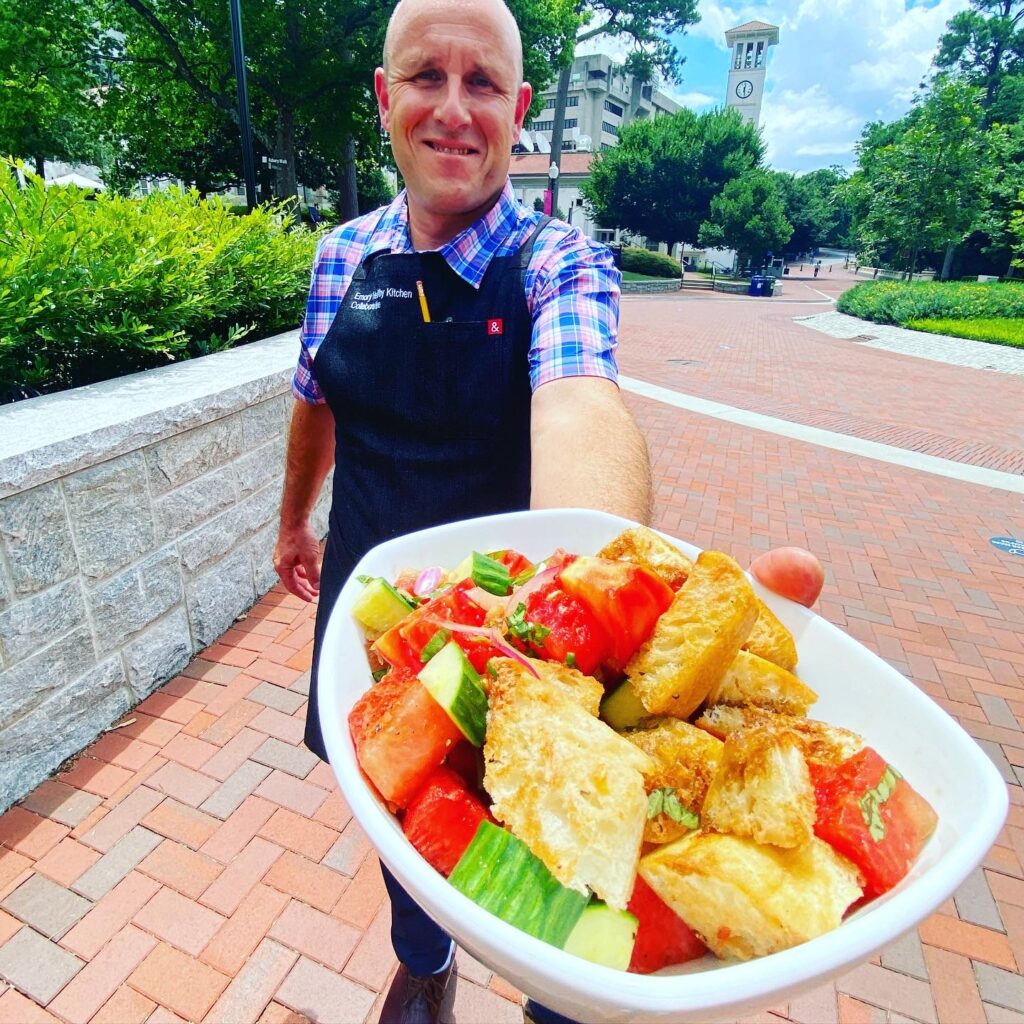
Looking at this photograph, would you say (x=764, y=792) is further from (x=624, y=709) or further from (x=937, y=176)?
(x=937, y=176)

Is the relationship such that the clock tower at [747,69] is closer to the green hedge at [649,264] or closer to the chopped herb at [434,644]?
the green hedge at [649,264]

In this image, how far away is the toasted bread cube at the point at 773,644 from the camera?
0.90 m

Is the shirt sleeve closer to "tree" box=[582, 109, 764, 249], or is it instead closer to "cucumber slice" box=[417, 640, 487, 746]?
"cucumber slice" box=[417, 640, 487, 746]

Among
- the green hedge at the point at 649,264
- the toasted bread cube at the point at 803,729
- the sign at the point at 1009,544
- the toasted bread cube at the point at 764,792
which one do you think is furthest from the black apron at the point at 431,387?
the green hedge at the point at 649,264

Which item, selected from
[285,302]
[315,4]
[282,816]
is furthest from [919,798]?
[315,4]

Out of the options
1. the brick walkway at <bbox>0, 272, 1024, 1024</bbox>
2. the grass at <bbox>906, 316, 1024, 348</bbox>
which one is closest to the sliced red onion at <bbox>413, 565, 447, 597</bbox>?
the brick walkway at <bbox>0, 272, 1024, 1024</bbox>

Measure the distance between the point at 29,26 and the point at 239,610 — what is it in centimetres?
1913

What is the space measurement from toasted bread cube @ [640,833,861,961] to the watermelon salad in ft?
0.08

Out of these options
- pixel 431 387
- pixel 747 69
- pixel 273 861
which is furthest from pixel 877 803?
pixel 747 69

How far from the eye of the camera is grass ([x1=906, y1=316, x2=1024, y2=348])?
16.8 m

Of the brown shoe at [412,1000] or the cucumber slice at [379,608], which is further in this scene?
the brown shoe at [412,1000]

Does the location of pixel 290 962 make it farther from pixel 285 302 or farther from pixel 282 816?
pixel 285 302

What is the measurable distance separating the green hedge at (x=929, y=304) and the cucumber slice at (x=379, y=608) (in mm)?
22317

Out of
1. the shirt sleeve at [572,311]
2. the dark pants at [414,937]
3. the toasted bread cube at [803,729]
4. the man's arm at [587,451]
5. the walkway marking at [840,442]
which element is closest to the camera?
the toasted bread cube at [803,729]
